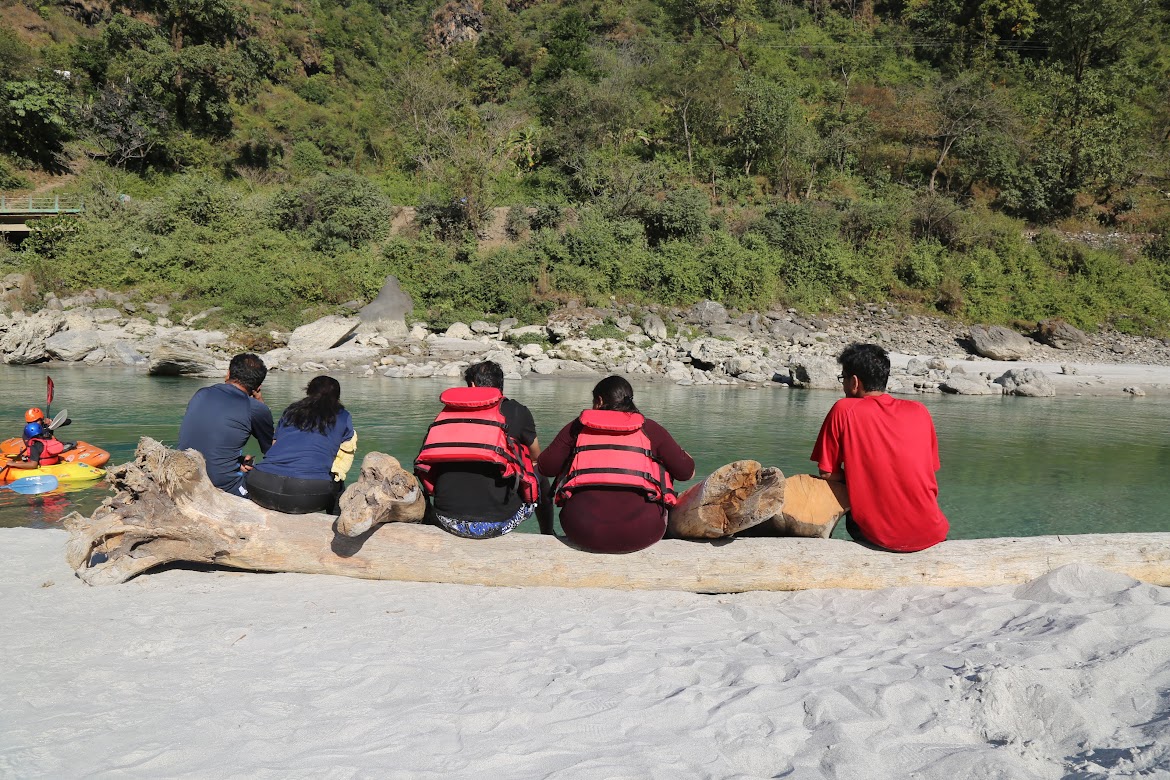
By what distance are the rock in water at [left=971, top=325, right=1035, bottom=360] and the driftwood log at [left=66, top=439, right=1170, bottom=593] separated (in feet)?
68.4

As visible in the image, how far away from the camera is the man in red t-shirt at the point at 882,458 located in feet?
13.8

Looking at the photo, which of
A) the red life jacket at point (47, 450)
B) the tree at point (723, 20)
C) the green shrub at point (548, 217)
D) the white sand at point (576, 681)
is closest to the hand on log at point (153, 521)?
the white sand at point (576, 681)

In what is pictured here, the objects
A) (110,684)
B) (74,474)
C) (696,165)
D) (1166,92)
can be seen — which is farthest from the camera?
(1166,92)

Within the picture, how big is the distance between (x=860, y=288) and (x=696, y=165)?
388 inches

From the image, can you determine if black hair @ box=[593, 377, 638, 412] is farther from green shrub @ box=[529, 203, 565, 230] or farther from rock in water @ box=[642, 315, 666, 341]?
green shrub @ box=[529, 203, 565, 230]

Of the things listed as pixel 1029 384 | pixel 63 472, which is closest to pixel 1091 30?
pixel 1029 384

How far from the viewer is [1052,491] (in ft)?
28.1

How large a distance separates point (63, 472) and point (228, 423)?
3567mm

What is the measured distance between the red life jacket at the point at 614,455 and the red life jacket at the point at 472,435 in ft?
1.53

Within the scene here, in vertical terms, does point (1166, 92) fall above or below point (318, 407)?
above

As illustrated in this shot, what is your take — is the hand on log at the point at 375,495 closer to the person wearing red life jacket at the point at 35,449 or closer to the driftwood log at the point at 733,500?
the driftwood log at the point at 733,500

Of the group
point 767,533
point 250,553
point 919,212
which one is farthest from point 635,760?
point 919,212

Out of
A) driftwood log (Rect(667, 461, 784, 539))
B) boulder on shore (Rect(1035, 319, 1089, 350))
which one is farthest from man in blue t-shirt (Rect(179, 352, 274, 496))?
boulder on shore (Rect(1035, 319, 1089, 350))

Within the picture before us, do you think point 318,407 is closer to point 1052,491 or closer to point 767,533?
point 767,533
